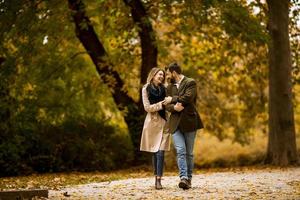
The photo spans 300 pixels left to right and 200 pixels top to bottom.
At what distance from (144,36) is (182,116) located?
977 centimetres

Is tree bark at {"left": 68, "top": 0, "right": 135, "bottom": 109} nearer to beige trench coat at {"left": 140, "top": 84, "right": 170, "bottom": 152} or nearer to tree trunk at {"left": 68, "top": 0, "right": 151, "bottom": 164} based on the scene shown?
tree trunk at {"left": 68, "top": 0, "right": 151, "bottom": 164}

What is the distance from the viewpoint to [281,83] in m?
19.7

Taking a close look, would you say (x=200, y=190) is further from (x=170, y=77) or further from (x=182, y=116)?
(x=170, y=77)

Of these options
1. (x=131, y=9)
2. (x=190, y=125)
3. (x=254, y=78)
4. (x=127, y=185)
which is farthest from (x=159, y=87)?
(x=254, y=78)

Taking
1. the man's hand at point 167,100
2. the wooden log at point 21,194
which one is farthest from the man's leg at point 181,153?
the wooden log at point 21,194

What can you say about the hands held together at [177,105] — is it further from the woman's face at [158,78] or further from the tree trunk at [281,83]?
the tree trunk at [281,83]

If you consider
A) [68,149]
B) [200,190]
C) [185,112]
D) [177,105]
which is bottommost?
[200,190]

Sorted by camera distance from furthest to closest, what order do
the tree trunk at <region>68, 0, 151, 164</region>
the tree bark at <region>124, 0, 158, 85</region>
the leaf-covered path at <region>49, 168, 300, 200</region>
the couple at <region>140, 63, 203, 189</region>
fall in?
the tree trunk at <region>68, 0, 151, 164</region> < the tree bark at <region>124, 0, 158, 85</region> < the couple at <region>140, 63, 203, 189</region> < the leaf-covered path at <region>49, 168, 300, 200</region>

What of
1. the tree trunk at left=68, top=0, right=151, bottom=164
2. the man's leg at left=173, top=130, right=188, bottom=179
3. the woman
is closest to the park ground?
the man's leg at left=173, top=130, right=188, bottom=179

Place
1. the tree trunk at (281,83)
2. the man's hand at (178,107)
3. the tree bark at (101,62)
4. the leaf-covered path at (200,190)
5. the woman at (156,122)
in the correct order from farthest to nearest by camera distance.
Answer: the tree bark at (101,62) < the tree trunk at (281,83) < the woman at (156,122) < the man's hand at (178,107) < the leaf-covered path at (200,190)

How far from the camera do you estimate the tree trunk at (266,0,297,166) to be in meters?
19.5

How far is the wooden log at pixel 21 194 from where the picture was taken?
9.99 metres

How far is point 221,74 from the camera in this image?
23.9 metres

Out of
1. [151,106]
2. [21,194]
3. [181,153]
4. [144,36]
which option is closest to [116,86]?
[144,36]
